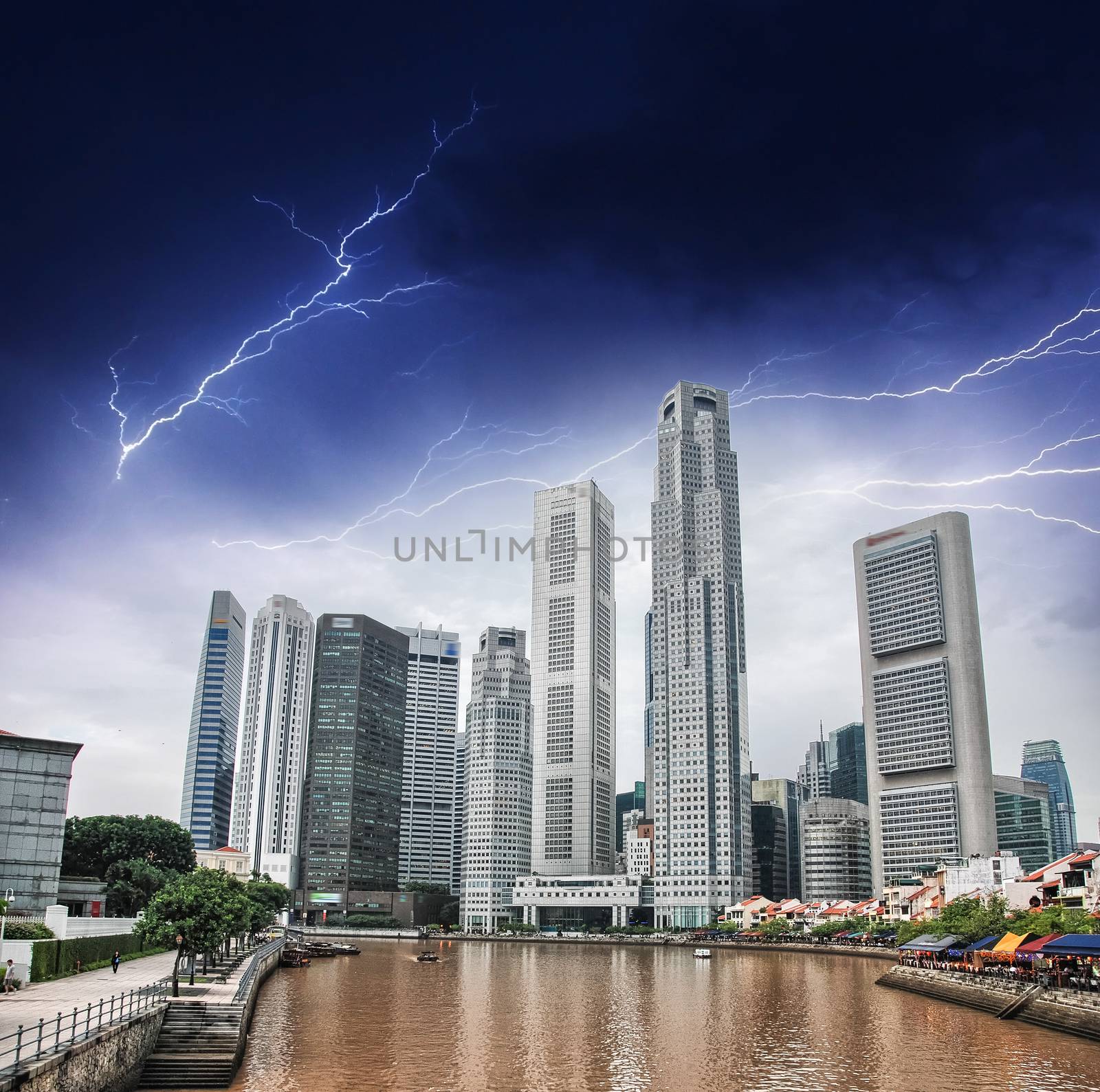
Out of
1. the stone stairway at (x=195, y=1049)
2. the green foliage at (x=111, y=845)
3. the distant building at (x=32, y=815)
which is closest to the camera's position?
the stone stairway at (x=195, y=1049)

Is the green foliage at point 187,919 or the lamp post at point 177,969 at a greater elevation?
the green foliage at point 187,919

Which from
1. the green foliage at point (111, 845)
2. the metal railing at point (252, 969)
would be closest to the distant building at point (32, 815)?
the metal railing at point (252, 969)

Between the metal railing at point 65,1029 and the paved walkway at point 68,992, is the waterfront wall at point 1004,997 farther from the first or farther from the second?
the paved walkway at point 68,992

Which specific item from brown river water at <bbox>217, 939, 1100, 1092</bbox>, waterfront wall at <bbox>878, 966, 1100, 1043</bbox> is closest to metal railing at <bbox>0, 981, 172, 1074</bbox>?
brown river water at <bbox>217, 939, 1100, 1092</bbox>

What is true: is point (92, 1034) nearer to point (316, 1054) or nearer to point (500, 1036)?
point (316, 1054)

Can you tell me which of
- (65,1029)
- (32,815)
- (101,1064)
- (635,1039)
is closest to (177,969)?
(101,1064)

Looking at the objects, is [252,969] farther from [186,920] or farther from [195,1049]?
[195,1049]
